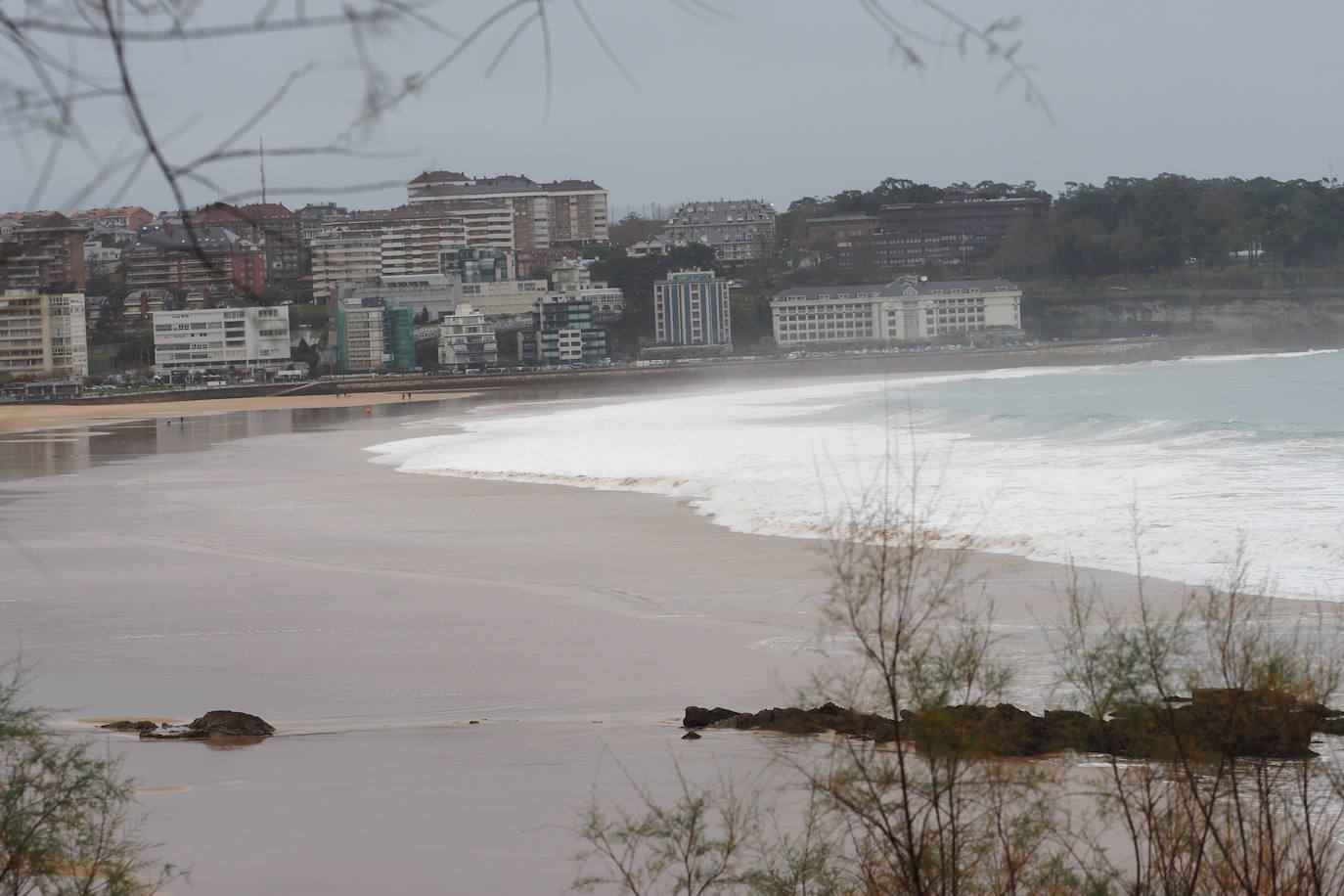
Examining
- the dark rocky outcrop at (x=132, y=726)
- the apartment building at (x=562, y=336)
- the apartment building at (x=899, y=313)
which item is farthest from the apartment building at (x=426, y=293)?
the dark rocky outcrop at (x=132, y=726)

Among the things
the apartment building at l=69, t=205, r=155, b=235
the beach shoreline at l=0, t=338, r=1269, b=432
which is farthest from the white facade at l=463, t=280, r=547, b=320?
the apartment building at l=69, t=205, r=155, b=235

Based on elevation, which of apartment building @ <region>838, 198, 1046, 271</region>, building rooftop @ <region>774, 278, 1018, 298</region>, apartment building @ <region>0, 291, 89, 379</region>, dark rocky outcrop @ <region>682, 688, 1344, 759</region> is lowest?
dark rocky outcrop @ <region>682, 688, 1344, 759</region>

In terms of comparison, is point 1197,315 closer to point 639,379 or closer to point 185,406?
point 639,379

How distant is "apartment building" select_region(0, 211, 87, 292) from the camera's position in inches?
68.3

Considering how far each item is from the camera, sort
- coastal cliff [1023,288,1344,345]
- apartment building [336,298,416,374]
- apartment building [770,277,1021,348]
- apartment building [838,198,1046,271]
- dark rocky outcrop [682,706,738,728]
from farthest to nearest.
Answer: apartment building [838,198,1046,271] < apartment building [770,277,1021,348] < coastal cliff [1023,288,1344,345] < apartment building [336,298,416,374] < dark rocky outcrop [682,706,738,728]

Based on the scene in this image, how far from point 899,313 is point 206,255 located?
117m

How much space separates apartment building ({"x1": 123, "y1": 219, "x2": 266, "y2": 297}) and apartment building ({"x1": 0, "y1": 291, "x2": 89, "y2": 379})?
16 cm

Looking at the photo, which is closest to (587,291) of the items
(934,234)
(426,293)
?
(426,293)

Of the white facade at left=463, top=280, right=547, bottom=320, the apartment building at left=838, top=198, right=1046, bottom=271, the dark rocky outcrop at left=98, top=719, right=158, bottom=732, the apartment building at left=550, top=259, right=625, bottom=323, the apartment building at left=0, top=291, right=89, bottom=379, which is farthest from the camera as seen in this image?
the apartment building at left=838, top=198, right=1046, bottom=271

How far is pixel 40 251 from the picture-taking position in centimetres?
176

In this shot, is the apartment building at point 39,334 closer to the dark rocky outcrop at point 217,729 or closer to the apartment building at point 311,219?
the apartment building at point 311,219

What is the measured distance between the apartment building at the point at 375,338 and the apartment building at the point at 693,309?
69.4 ft

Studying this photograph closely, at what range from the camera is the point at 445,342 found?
345 ft

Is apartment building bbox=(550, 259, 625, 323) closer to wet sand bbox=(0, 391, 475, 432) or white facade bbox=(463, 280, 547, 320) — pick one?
white facade bbox=(463, 280, 547, 320)
